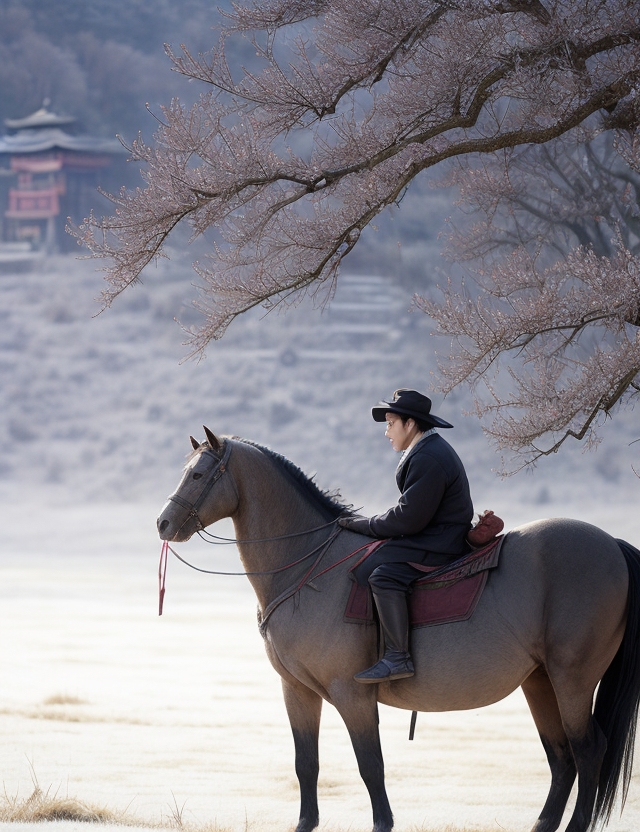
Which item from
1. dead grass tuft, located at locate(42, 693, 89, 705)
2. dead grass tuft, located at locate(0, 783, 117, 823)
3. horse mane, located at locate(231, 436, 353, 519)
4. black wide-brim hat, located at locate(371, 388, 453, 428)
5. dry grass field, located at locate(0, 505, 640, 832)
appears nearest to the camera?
black wide-brim hat, located at locate(371, 388, 453, 428)

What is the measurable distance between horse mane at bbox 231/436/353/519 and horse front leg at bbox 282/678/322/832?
29.3 inches

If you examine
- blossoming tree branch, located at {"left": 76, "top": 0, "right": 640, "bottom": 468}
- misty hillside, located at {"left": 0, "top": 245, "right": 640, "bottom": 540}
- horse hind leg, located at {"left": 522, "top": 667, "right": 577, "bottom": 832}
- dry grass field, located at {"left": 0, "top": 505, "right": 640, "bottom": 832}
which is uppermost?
misty hillside, located at {"left": 0, "top": 245, "right": 640, "bottom": 540}

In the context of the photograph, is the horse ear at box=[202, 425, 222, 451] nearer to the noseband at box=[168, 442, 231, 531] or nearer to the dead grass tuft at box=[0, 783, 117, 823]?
the noseband at box=[168, 442, 231, 531]

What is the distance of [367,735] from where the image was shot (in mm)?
4145

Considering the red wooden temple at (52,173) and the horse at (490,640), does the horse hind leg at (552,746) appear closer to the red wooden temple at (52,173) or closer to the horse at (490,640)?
the horse at (490,640)

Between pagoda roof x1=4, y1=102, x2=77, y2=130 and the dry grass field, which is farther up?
pagoda roof x1=4, y1=102, x2=77, y2=130

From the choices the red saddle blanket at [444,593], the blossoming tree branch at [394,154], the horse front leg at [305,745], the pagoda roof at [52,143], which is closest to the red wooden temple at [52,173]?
the pagoda roof at [52,143]

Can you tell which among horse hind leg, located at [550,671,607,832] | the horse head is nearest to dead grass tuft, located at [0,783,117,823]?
the horse head

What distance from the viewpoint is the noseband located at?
4242mm

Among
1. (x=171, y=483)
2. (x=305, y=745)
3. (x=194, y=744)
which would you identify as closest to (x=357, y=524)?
(x=305, y=745)

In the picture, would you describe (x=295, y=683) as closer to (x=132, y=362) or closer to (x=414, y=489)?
(x=414, y=489)

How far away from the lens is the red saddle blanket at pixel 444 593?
4.13m

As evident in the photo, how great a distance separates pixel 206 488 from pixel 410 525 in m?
0.84

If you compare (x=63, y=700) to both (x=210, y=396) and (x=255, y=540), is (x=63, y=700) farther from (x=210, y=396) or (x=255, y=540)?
(x=210, y=396)
